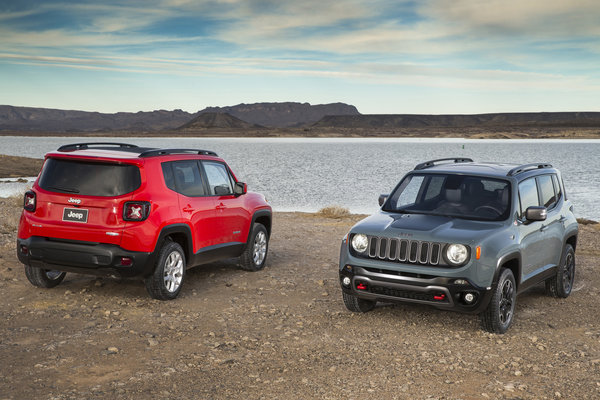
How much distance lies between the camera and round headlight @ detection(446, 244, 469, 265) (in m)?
6.71

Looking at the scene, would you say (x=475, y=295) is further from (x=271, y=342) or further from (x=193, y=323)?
(x=193, y=323)

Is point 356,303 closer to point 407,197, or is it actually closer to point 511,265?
point 407,197

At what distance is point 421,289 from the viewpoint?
265 inches

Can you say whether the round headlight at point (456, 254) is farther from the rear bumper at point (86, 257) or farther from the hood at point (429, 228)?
the rear bumper at point (86, 257)

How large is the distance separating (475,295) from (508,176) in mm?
1747

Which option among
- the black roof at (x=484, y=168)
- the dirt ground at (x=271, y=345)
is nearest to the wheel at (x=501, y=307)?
the dirt ground at (x=271, y=345)

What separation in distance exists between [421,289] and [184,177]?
3.55 metres

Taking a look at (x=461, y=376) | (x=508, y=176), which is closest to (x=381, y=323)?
(x=461, y=376)

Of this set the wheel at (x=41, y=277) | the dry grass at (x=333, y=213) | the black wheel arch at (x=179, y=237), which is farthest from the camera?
the dry grass at (x=333, y=213)

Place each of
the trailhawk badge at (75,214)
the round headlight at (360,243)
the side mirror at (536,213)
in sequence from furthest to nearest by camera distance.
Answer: the trailhawk badge at (75,214), the side mirror at (536,213), the round headlight at (360,243)

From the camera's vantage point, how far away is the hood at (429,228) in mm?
6820

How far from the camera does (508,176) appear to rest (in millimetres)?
7672

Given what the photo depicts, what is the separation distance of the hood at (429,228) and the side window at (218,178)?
2633 mm

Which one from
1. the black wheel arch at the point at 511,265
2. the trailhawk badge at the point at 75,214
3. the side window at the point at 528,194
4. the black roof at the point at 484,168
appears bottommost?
the black wheel arch at the point at 511,265
